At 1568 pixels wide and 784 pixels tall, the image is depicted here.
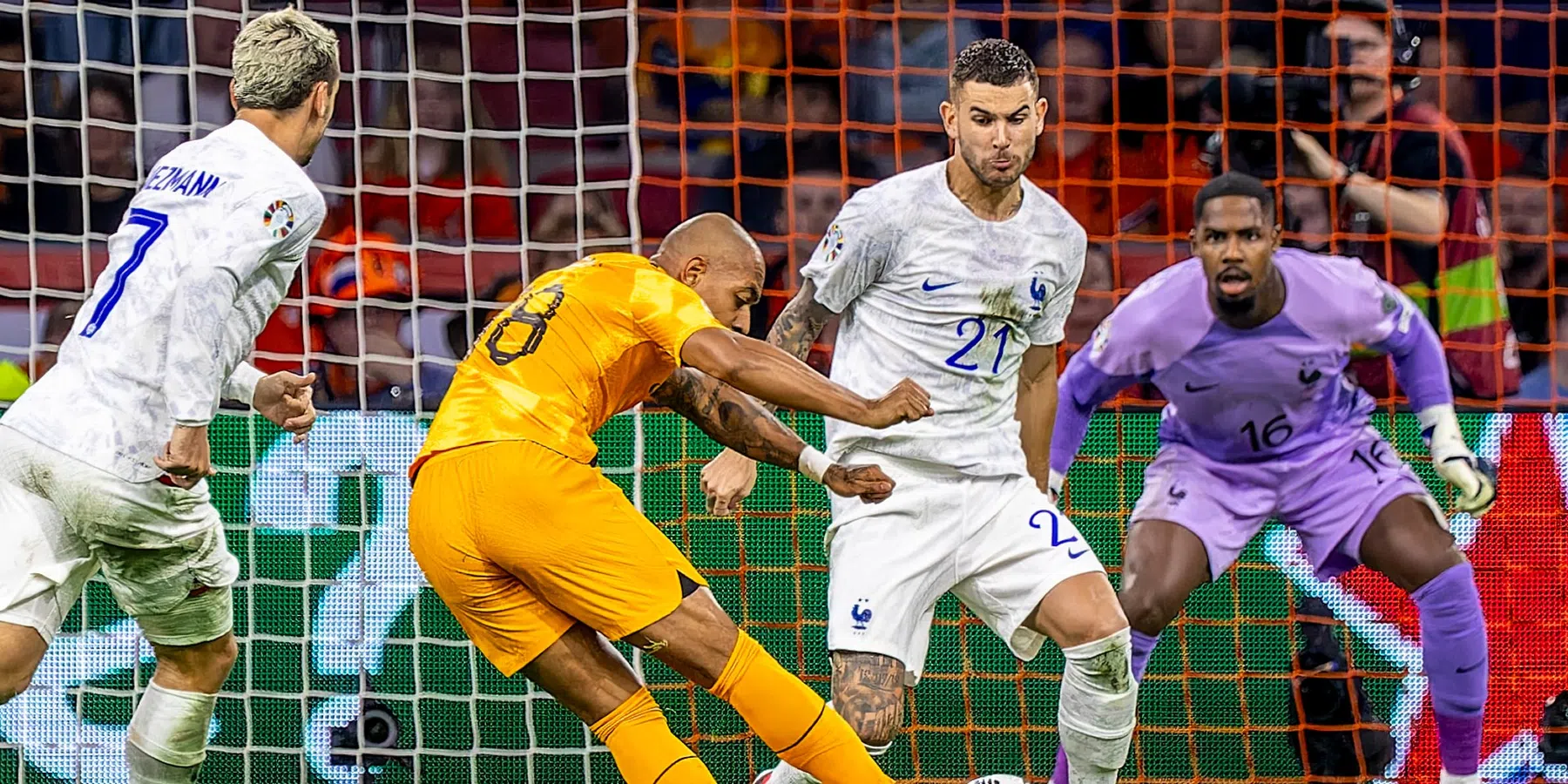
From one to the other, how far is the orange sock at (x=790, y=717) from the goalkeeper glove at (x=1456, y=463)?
1.87m

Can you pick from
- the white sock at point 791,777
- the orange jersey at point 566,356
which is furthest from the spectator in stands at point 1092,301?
the orange jersey at point 566,356

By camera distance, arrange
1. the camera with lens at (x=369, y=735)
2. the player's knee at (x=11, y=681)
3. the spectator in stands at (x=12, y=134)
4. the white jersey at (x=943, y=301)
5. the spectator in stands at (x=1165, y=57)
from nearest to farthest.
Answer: the player's knee at (x=11, y=681) → the white jersey at (x=943, y=301) → the camera with lens at (x=369, y=735) → the spectator in stands at (x=12, y=134) → the spectator in stands at (x=1165, y=57)

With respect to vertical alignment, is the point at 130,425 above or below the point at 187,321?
below

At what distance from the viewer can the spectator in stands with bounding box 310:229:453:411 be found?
6.30 m

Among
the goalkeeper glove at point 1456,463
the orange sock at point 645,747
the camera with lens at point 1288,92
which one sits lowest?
the orange sock at point 645,747

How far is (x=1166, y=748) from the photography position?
18.6 ft

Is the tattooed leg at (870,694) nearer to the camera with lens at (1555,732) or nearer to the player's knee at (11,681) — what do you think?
the player's knee at (11,681)

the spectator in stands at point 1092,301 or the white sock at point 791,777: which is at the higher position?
the spectator in stands at point 1092,301

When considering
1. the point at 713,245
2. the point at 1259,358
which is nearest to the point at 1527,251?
the point at 1259,358

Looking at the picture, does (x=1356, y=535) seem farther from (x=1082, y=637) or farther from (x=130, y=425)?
(x=130, y=425)

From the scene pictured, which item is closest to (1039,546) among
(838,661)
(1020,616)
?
(1020,616)

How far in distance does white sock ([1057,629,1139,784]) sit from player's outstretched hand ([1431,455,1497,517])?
96cm

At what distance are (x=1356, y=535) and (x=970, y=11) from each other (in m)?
2.83

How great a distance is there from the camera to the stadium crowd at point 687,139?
6.44 meters
